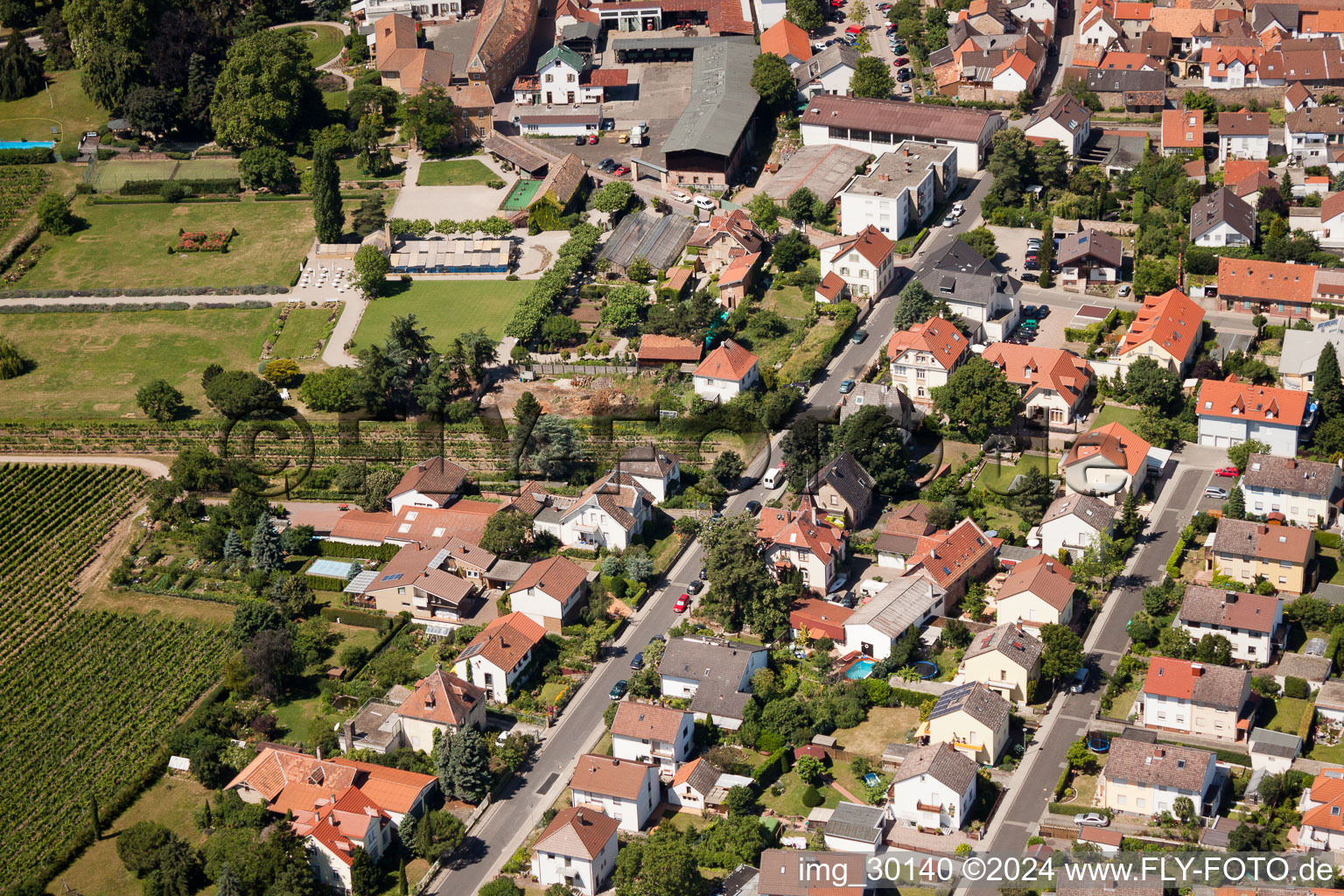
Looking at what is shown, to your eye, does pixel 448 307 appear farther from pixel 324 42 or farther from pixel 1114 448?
pixel 324 42

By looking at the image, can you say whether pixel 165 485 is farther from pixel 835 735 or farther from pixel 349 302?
pixel 835 735

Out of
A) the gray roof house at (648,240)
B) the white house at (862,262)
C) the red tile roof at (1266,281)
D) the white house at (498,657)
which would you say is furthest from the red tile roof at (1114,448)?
the gray roof house at (648,240)

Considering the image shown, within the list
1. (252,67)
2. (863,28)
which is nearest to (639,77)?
(863,28)

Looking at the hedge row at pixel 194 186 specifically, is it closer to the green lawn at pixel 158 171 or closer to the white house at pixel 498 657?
the green lawn at pixel 158 171

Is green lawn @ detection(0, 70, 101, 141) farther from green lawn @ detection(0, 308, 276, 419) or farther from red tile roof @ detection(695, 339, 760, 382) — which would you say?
red tile roof @ detection(695, 339, 760, 382)

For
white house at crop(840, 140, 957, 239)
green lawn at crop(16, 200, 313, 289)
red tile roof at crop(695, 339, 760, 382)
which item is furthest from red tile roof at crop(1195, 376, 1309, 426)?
green lawn at crop(16, 200, 313, 289)

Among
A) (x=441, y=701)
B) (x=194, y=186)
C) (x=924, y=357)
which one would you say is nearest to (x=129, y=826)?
(x=441, y=701)
